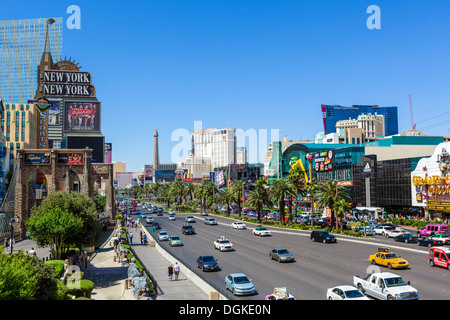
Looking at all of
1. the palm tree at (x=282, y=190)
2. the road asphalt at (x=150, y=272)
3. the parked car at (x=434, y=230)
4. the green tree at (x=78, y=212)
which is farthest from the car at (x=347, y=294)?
the palm tree at (x=282, y=190)

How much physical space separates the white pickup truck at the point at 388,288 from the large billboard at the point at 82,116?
350 ft

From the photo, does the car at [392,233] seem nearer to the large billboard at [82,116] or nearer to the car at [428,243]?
the car at [428,243]

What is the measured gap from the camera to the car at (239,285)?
75.7ft

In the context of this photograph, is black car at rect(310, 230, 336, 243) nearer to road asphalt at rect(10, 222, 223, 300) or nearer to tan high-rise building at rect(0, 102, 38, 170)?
road asphalt at rect(10, 222, 223, 300)

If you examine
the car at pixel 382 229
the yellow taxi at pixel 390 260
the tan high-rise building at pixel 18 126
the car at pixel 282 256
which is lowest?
the car at pixel 382 229

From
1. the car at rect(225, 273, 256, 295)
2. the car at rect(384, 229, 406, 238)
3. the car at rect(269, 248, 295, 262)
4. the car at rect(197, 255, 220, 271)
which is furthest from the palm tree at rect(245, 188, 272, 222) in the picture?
the car at rect(225, 273, 256, 295)

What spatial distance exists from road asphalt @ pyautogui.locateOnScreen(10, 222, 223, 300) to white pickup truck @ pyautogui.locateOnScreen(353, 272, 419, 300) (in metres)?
9.34

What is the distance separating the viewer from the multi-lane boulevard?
24.4 meters

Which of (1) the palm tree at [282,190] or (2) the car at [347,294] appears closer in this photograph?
(2) the car at [347,294]

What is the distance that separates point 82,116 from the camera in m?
115

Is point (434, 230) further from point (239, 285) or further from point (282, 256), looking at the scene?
point (239, 285)

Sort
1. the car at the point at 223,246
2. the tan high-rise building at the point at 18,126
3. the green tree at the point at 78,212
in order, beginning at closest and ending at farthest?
1. the green tree at the point at 78,212
2. the car at the point at 223,246
3. the tan high-rise building at the point at 18,126
